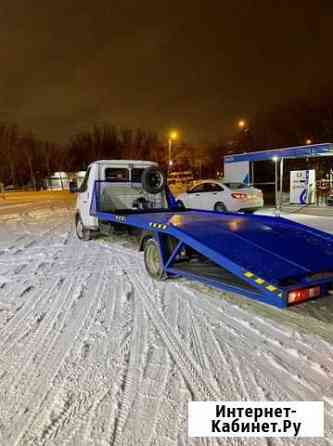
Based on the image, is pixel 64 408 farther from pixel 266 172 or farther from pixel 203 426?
pixel 266 172

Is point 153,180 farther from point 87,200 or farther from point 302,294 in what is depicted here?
point 302,294

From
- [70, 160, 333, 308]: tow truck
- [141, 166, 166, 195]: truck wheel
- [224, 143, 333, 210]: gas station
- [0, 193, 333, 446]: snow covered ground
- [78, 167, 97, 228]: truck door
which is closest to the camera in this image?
[0, 193, 333, 446]: snow covered ground

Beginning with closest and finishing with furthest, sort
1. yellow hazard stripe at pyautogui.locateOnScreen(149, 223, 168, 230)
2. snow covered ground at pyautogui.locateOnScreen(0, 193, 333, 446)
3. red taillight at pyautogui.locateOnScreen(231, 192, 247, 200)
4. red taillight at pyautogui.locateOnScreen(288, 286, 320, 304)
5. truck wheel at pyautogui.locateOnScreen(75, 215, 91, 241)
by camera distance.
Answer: snow covered ground at pyautogui.locateOnScreen(0, 193, 333, 446) < red taillight at pyautogui.locateOnScreen(288, 286, 320, 304) < yellow hazard stripe at pyautogui.locateOnScreen(149, 223, 168, 230) < truck wheel at pyautogui.locateOnScreen(75, 215, 91, 241) < red taillight at pyautogui.locateOnScreen(231, 192, 247, 200)

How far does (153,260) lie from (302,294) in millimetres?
2830

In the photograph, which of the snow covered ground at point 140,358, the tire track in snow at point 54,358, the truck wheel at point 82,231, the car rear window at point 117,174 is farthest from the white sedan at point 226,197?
the tire track in snow at point 54,358

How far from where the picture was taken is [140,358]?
349 cm

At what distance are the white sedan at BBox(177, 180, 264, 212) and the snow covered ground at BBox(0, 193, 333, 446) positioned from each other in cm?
922

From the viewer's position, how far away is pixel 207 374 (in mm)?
3195

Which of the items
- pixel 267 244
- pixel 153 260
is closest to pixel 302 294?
pixel 267 244

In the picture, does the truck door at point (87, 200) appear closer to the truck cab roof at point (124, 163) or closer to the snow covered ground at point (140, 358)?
the truck cab roof at point (124, 163)

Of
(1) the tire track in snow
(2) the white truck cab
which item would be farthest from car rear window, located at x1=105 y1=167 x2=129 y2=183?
(1) the tire track in snow

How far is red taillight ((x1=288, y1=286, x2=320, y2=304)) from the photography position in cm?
366

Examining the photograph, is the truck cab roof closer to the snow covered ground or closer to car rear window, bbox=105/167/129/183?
car rear window, bbox=105/167/129/183

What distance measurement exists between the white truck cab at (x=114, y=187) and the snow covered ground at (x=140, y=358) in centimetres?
347
